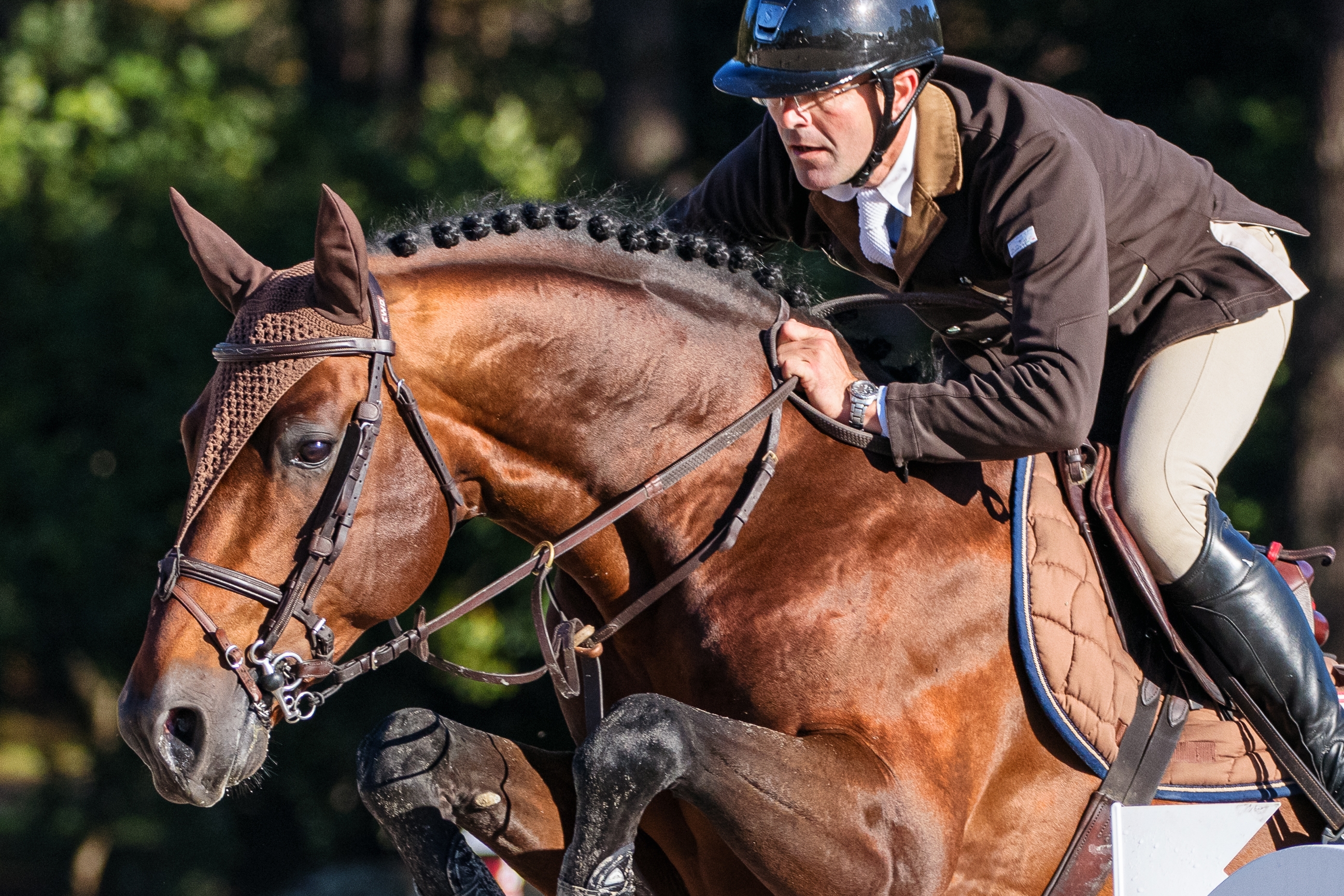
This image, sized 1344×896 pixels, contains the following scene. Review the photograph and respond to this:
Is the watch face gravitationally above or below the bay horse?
above

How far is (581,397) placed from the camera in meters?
2.81

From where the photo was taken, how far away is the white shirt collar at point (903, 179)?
2955 millimetres

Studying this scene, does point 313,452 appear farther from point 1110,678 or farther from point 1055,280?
point 1110,678

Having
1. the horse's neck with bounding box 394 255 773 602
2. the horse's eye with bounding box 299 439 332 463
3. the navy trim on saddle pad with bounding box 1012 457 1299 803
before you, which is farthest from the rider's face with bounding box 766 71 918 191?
the horse's eye with bounding box 299 439 332 463

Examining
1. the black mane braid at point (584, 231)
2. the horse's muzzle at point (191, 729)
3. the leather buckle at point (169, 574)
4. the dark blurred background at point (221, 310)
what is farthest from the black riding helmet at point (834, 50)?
the dark blurred background at point (221, 310)

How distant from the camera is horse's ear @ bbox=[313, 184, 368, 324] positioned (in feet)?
8.31

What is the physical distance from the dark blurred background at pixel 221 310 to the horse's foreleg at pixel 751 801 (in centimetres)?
423

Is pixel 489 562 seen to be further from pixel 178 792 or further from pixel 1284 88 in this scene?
pixel 1284 88

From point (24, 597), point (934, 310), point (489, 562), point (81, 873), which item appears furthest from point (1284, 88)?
point (81, 873)

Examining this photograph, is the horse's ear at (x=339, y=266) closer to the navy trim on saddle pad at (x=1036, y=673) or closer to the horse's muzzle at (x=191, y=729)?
the horse's muzzle at (x=191, y=729)

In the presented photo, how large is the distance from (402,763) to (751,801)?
29.2 inches

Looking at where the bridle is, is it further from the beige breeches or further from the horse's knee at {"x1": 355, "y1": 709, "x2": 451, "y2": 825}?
the beige breeches

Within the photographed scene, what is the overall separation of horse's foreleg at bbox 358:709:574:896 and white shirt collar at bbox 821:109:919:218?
1.37 meters

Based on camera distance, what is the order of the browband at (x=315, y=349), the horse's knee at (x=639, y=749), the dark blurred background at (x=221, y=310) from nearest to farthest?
the horse's knee at (x=639, y=749)
the browband at (x=315, y=349)
the dark blurred background at (x=221, y=310)
